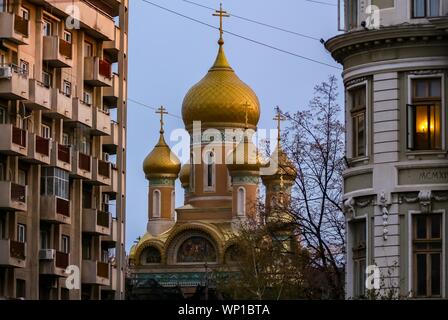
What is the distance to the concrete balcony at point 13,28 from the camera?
187ft

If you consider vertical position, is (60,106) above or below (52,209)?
above

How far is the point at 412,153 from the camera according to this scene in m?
37.2

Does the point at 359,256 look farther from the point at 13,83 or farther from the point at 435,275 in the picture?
the point at 13,83

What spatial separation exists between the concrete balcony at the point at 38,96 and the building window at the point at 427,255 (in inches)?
970

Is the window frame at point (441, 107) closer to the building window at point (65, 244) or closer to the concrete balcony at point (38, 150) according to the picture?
the concrete balcony at point (38, 150)

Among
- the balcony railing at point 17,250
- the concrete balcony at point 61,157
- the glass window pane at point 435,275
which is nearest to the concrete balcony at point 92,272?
the concrete balcony at point 61,157

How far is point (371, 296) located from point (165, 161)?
98910 mm

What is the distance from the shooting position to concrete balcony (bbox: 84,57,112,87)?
217 ft

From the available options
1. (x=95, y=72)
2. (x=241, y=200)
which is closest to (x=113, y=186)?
(x=95, y=72)

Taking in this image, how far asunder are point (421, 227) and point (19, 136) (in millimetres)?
23496

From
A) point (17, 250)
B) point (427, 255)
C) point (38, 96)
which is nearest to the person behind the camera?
point (427, 255)

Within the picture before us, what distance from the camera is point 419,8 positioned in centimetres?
3797

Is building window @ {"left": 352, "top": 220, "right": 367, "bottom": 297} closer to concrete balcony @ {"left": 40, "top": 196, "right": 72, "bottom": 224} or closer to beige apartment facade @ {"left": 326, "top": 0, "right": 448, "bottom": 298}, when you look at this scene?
beige apartment facade @ {"left": 326, "top": 0, "right": 448, "bottom": 298}
